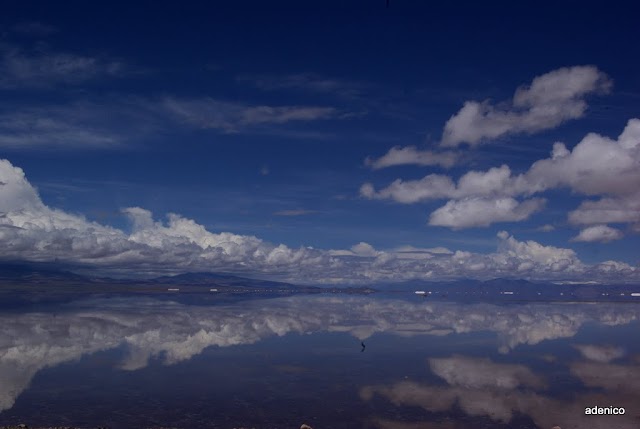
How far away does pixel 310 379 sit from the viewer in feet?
167

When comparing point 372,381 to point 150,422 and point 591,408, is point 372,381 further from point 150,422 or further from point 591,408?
point 150,422

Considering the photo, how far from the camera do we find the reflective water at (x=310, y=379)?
37.8m

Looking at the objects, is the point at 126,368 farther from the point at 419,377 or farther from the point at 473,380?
the point at 473,380

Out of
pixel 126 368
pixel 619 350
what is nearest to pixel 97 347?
pixel 126 368

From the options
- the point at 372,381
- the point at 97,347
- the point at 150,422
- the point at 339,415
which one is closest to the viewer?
the point at 150,422

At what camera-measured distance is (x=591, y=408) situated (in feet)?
135

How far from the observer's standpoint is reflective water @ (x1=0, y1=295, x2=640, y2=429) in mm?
37812

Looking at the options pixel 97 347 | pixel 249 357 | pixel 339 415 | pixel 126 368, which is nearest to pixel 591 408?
pixel 339 415

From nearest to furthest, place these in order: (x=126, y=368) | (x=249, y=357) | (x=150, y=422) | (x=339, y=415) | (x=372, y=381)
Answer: (x=150, y=422) < (x=339, y=415) < (x=372, y=381) < (x=126, y=368) < (x=249, y=357)

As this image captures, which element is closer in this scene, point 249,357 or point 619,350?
point 249,357

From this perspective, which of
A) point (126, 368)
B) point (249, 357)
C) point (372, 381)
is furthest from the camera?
point (249, 357)

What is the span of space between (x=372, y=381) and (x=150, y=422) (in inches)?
855

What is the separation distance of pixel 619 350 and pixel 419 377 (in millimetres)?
38168

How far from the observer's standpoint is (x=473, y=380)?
51000mm
